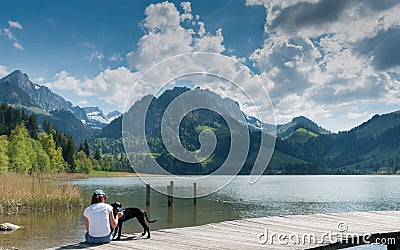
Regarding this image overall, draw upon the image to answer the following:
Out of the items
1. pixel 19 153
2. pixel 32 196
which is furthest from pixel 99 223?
pixel 19 153

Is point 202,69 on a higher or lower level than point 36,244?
higher

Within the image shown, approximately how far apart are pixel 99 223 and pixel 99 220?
0.21 feet

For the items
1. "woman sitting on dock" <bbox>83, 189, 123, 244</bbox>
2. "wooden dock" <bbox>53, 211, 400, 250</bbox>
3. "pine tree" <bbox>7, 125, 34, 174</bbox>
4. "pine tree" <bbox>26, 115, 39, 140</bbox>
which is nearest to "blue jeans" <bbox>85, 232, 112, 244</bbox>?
"woman sitting on dock" <bbox>83, 189, 123, 244</bbox>

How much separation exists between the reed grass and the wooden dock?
64.2ft

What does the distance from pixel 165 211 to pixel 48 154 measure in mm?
67749

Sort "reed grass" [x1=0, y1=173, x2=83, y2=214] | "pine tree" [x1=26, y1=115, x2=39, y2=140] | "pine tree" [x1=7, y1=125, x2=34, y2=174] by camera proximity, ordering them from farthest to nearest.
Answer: "pine tree" [x1=26, y1=115, x2=39, y2=140] < "pine tree" [x1=7, y1=125, x2=34, y2=174] < "reed grass" [x1=0, y1=173, x2=83, y2=214]

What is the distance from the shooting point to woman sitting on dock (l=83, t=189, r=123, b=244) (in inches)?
328

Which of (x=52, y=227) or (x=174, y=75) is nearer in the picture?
(x=174, y=75)

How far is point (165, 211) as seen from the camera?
109ft

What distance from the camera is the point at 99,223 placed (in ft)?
27.3

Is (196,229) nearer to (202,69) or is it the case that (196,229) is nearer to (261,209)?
(202,69)

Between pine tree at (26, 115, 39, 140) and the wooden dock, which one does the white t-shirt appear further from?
pine tree at (26, 115, 39, 140)

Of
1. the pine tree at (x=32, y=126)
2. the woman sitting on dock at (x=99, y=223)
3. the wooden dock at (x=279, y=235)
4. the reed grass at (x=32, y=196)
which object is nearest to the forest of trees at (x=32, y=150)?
the pine tree at (x=32, y=126)

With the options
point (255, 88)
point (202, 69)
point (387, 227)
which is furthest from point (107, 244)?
point (202, 69)
